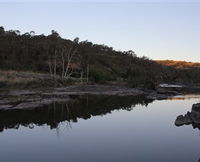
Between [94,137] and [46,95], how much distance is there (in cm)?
2623

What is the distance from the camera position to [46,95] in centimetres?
4562

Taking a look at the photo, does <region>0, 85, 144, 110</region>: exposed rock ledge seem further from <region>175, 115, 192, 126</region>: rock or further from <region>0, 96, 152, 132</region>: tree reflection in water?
<region>175, 115, 192, 126</region>: rock

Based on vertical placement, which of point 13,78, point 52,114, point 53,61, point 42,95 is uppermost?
point 53,61

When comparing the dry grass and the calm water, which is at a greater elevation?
the dry grass

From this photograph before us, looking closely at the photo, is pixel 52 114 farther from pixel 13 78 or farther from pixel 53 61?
pixel 53 61

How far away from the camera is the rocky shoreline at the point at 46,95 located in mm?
35500

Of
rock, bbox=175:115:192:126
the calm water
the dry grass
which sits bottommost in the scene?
the calm water

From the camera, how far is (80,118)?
2903cm

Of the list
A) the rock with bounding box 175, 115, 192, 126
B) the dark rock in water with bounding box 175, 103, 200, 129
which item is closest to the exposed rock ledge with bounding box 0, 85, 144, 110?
the rock with bounding box 175, 115, 192, 126

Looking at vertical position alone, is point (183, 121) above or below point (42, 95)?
below

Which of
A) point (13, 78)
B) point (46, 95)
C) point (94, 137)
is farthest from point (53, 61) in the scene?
point (94, 137)

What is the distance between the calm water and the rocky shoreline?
3.66 meters

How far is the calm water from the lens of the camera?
15977mm

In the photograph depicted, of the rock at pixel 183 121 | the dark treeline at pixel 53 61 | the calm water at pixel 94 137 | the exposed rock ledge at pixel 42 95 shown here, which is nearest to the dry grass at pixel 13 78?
the exposed rock ledge at pixel 42 95
